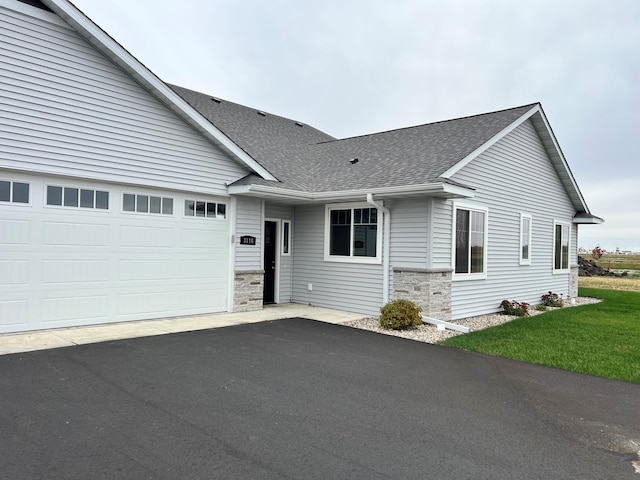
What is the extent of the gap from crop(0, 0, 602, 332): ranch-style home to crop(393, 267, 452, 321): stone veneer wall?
3 cm

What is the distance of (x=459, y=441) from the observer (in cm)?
405

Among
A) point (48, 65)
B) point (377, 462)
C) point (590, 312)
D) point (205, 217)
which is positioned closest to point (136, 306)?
point (205, 217)

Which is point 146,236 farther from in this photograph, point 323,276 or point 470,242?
point 470,242

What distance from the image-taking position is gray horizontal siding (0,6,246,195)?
738 centimetres

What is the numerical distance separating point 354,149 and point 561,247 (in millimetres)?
7960

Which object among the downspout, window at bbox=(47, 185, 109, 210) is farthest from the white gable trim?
window at bbox=(47, 185, 109, 210)

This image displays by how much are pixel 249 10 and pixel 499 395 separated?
14.2 metres

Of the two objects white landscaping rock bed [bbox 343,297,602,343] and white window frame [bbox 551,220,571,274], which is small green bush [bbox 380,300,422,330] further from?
white window frame [bbox 551,220,571,274]

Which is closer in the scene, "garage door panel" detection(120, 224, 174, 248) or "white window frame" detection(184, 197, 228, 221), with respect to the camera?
"garage door panel" detection(120, 224, 174, 248)

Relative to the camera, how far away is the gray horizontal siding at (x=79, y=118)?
738 centimetres

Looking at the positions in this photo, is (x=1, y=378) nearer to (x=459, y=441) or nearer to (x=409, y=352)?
(x=459, y=441)

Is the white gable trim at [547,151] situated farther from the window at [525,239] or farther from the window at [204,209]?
the window at [204,209]

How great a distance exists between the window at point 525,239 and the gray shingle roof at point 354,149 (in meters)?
3.09

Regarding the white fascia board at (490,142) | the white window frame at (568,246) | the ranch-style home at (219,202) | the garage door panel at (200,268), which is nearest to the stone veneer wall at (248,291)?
the ranch-style home at (219,202)
